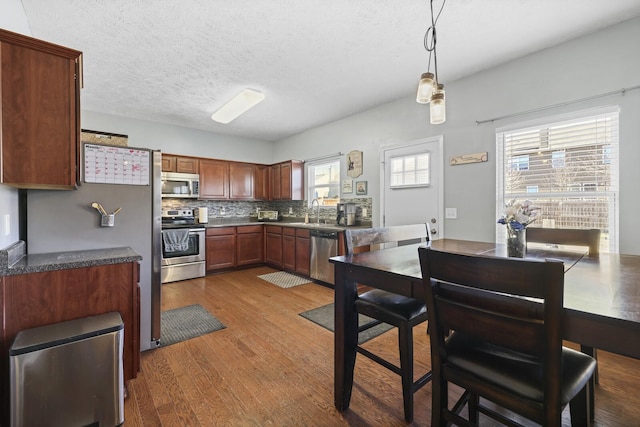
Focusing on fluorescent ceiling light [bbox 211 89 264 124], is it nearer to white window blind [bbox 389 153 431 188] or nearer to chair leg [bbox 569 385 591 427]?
white window blind [bbox 389 153 431 188]

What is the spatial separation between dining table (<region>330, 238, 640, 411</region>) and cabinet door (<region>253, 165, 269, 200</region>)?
4.37m

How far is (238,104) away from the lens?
3.81m

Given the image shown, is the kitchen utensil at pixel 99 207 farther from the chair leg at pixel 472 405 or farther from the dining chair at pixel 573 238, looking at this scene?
the dining chair at pixel 573 238

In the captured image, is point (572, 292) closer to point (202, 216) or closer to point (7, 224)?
point (7, 224)

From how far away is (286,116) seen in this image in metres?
4.59

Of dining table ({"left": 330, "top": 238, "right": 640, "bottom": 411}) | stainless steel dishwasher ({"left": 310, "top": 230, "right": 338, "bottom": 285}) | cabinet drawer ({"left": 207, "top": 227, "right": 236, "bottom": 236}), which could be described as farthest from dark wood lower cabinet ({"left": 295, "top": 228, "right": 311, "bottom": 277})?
dining table ({"left": 330, "top": 238, "right": 640, "bottom": 411})

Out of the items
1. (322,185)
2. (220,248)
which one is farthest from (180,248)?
(322,185)

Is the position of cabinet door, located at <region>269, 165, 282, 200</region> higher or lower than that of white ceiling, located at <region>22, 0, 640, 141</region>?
lower

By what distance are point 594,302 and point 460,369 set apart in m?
0.52

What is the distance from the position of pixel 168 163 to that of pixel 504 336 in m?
5.14

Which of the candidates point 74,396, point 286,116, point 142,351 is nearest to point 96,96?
point 286,116

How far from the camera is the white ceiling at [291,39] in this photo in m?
2.09

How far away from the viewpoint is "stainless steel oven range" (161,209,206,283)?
4.34 meters

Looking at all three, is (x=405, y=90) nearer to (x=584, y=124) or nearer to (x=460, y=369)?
(x=584, y=124)
